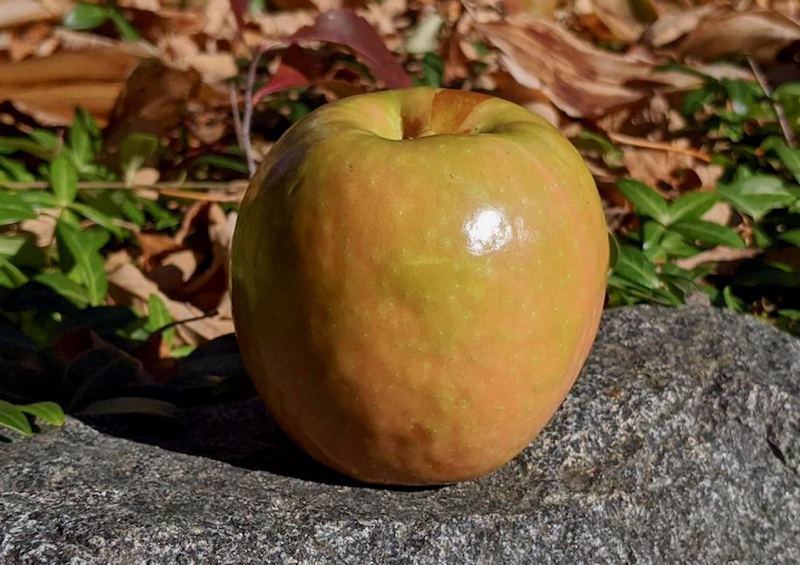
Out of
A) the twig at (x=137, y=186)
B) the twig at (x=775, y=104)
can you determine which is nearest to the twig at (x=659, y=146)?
the twig at (x=775, y=104)

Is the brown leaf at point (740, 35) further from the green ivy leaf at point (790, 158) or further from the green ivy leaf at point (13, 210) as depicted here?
the green ivy leaf at point (13, 210)

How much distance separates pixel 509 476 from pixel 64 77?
Result: 85.8 inches

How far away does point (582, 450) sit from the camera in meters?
1.67

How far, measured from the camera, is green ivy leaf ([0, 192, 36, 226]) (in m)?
2.31

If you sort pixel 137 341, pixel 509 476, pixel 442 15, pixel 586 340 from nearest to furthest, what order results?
pixel 586 340
pixel 509 476
pixel 137 341
pixel 442 15

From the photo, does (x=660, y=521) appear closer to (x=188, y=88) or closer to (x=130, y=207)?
(x=130, y=207)

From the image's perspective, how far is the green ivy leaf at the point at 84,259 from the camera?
236 centimetres

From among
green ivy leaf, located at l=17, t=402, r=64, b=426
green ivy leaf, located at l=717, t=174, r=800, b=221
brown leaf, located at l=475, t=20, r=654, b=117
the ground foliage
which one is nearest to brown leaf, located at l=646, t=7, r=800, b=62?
the ground foliage

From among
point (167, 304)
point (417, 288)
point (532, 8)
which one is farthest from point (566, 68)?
point (417, 288)

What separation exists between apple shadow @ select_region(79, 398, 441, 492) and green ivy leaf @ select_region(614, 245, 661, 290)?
0.93 m

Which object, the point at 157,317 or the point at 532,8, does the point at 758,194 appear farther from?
the point at 157,317

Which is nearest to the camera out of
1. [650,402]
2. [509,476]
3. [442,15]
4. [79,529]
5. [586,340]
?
[79,529]

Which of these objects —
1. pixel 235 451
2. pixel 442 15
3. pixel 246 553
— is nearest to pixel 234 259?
pixel 235 451

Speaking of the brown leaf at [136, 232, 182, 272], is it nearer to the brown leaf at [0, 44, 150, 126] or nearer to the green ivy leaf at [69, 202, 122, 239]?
the green ivy leaf at [69, 202, 122, 239]
